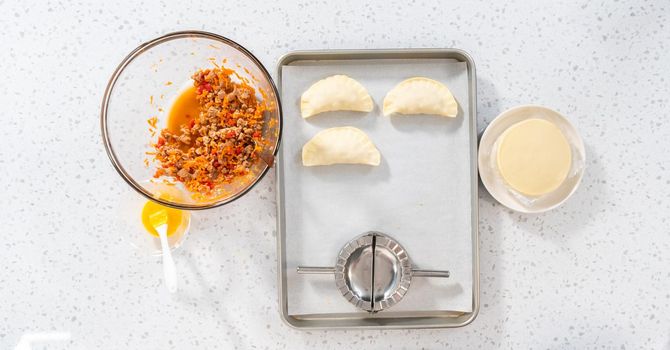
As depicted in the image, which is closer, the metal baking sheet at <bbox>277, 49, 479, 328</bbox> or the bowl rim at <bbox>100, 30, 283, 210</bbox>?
the bowl rim at <bbox>100, 30, 283, 210</bbox>

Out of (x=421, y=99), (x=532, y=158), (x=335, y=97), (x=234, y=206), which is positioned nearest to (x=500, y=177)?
(x=532, y=158)

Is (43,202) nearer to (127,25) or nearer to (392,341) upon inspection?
(127,25)

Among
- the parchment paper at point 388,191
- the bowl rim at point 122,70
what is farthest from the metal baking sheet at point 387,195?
the bowl rim at point 122,70

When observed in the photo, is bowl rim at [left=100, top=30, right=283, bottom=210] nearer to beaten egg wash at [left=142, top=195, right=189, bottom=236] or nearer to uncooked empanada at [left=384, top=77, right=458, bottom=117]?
beaten egg wash at [left=142, top=195, right=189, bottom=236]

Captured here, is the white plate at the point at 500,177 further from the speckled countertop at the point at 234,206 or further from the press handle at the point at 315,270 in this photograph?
the press handle at the point at 315,270

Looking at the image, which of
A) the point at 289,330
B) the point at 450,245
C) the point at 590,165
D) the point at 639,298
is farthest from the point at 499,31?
the point at 289,330

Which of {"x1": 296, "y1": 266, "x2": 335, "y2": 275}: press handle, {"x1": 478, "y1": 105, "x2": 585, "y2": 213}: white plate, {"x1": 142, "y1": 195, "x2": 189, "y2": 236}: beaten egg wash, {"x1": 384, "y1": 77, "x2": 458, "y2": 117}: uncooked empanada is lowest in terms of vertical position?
{"x1": 296, "y1": 266, "x2": 335, "y2": 275}: press handle

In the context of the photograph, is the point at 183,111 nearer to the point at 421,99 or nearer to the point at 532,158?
the point at 421,99

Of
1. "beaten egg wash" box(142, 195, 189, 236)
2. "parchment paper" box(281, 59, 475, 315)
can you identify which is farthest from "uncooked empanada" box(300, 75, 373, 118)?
"beaten egg wash" box(142, 195, 189, 236)
